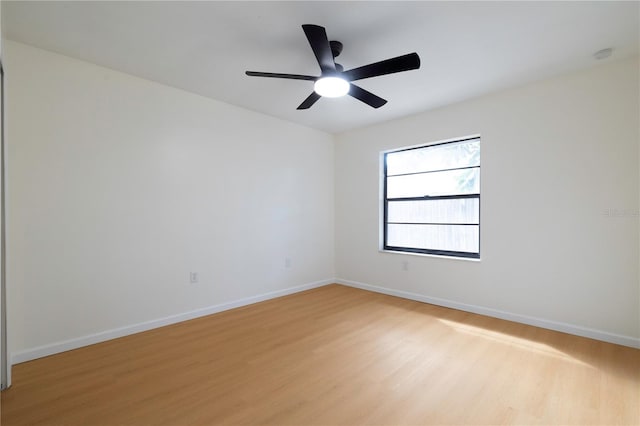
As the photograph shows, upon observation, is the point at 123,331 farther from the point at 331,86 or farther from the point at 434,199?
the point at 434,199

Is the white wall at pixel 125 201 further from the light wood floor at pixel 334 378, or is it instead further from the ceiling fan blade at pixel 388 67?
the ceiling fan blade at pixel 388 67

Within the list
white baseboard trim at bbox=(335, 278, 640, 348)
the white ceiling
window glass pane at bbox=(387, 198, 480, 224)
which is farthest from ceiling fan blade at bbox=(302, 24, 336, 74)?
white baseboard trim at bbox=(335, 278, 640, 348)

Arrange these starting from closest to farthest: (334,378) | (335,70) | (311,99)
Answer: (334,378) < (335,70) < (311,99)

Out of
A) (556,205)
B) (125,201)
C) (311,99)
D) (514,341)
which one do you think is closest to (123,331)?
(125,201)

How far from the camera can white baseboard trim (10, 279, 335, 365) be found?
2359 millimetres

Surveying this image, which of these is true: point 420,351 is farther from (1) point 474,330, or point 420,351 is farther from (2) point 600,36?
(2) point 600,36

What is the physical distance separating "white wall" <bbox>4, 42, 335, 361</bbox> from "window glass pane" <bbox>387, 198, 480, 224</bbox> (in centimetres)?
174

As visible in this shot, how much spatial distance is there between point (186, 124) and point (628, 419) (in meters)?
4.36

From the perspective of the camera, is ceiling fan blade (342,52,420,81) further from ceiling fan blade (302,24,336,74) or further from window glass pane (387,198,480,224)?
window glass pane (387,198,480,224)

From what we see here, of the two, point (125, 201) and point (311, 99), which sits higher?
point (311, 99)

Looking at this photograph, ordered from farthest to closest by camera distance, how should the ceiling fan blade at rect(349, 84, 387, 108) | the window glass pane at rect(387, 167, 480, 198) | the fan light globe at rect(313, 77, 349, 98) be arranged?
the window glass pane at rect(387, 167, 480, 198), the ceiling fan blade at rect(349, 84, 387, 108), the fan light globe at rect(313, 77, 349, 98)

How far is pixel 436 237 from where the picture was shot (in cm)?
397

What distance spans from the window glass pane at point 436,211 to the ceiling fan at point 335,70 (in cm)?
184

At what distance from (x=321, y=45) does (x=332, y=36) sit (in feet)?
1.58
